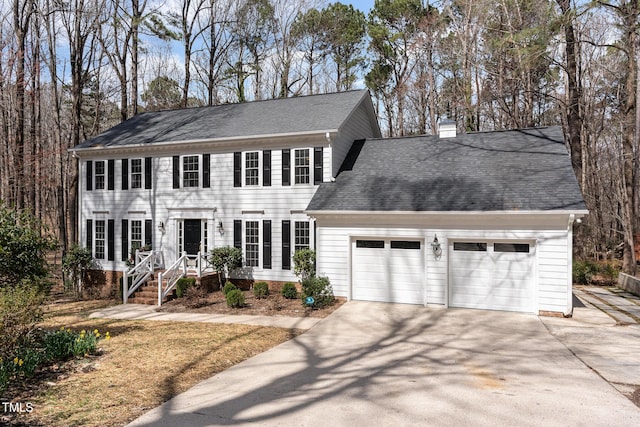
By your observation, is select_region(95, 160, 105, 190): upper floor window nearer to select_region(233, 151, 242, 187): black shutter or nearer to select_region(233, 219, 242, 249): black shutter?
select_region(233, 151, 242, 187): black shutter

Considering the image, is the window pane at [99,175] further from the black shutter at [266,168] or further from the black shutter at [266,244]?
the black shutter at [266,244]

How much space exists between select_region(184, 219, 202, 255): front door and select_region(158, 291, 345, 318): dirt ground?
99.2 inches

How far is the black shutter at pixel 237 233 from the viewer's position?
15180mm

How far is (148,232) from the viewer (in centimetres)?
1666

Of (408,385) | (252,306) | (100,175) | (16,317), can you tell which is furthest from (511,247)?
(100,175)

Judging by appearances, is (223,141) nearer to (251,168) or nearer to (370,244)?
(251,168)

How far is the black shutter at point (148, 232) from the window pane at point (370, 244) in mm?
9109

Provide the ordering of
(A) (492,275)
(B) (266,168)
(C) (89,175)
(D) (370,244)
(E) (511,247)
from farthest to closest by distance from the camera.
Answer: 1. (C) (89,175)
2. (B) (266,168)
3. (D) (370,244)
4. (A) (492,275)
5. (E) (511,247)

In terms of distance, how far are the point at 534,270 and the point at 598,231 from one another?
18110mm

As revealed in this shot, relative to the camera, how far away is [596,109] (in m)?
24.6

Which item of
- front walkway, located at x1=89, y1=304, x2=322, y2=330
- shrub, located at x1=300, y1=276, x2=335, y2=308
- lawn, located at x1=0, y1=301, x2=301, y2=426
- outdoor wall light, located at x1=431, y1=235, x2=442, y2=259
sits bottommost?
front walkway, located at x1=89, y1=304, x2=322, y2=330

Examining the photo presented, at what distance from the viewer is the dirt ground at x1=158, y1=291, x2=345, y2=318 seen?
11.6 meters

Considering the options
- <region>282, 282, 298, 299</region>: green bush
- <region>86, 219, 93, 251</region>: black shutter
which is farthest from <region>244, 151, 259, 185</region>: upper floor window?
<region>86, 219, 93, 251</region>: black shutter

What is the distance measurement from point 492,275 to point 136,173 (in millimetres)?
14208
